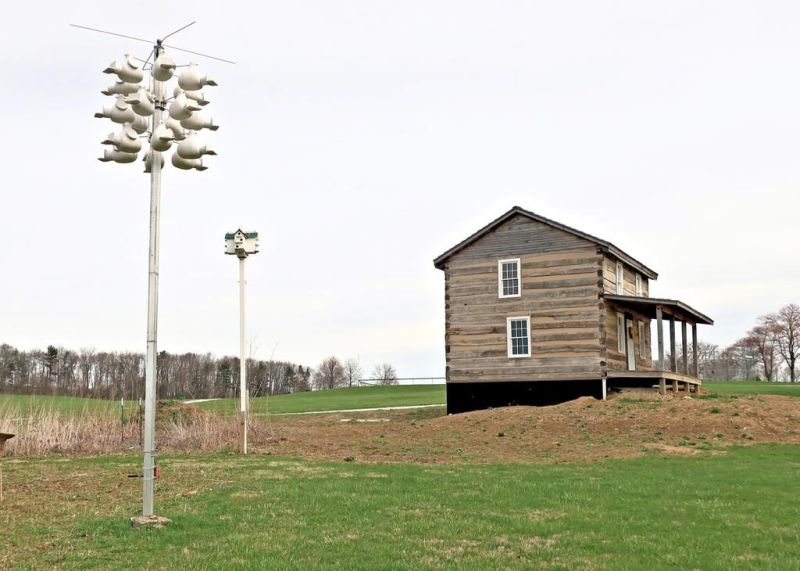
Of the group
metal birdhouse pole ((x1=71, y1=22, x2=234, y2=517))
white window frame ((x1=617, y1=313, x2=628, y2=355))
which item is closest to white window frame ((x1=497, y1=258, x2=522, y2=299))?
white window frame ((x1=617, y1=313, x2=628, y2=355))

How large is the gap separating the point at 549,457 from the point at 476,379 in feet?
41.0

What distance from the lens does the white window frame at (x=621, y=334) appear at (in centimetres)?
3161

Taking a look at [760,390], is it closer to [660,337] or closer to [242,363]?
[660,337]

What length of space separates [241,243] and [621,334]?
17.9 metres

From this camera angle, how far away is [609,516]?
9.86m

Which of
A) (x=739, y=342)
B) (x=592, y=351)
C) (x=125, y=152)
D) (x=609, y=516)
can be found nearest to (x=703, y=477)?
(x=609, y=516)

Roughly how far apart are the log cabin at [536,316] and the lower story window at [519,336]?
38 millimetres

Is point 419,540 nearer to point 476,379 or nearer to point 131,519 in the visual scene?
point 131,519

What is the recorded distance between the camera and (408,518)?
9.76 metres

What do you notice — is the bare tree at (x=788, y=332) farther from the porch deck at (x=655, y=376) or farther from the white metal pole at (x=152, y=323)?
the white metal pole at (x=152, y=323)

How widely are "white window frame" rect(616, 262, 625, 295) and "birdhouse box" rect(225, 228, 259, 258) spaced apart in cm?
1721

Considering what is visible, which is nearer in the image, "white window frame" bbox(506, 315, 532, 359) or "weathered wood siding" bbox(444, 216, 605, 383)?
"weathered wood siding" bbox(444, 216, 605, 383)

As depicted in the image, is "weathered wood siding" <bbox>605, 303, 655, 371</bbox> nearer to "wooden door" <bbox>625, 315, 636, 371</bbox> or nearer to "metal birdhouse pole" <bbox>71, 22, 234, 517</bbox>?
"wooden door" <bbox>625, 315, 636, 371</bbox>

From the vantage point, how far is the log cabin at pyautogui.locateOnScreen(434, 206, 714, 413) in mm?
29484
